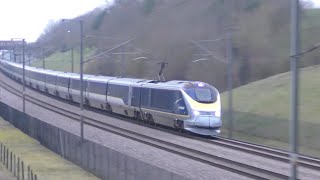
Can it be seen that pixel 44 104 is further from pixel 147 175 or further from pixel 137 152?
pixel 147 175

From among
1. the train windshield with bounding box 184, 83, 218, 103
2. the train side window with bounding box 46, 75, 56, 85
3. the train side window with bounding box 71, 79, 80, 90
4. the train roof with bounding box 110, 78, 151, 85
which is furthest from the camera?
the train side window with bounding box 46, 75, 56, 85

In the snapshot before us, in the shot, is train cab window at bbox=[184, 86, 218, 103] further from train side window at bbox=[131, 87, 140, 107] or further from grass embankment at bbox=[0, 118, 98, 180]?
grass embankment at bbox=[0, 118, 98, 180]

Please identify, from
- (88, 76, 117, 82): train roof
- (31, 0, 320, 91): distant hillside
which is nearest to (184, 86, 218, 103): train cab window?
(31, 0, 320, 91): distant hillside

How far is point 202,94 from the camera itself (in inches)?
1503

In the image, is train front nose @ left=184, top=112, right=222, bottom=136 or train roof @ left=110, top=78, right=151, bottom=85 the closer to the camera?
train front nose @ left=184, top=112, right=222, bottom=136

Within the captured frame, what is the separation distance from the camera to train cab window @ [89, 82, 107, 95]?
5680 cm

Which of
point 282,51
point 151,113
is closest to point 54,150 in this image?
point 151,113

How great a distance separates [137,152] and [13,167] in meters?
7.08

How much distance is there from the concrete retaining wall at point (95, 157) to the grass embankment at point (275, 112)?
38.1ft

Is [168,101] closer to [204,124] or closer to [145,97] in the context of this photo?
[204,124]

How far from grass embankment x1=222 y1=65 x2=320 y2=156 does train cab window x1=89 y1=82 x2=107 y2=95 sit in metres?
10.1

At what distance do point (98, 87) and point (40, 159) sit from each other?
23555mm

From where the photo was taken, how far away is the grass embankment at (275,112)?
3650 cm

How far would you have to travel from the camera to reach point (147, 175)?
20.3 m
